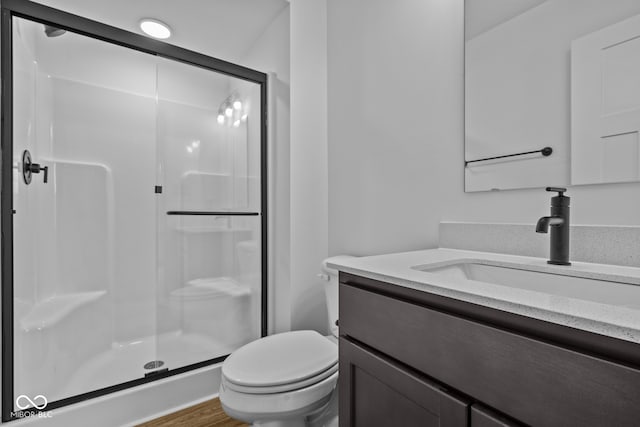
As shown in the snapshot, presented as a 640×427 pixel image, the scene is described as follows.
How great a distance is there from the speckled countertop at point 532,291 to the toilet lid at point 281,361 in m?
0.49

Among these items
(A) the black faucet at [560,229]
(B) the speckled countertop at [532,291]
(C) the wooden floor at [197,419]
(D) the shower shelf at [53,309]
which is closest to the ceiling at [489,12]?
(A) the black faucet at [560,229]

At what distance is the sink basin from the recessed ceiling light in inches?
82.3

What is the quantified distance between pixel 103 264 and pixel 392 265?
6.82 feet

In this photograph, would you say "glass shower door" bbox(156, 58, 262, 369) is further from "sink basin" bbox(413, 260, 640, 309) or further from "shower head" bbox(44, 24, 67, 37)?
"sink basin" bbox(413, 260, 640, 309)

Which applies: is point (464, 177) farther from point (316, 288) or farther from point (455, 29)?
point (316, 288)

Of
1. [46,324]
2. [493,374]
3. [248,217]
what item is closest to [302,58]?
[248,217]

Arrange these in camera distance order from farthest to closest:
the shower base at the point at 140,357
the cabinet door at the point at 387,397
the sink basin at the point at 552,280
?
the shower base at the point at 140,357 < the sink basin at the point at 552,280 < the cabinet door at the point at 387,397

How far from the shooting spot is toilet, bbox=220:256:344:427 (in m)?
1.03

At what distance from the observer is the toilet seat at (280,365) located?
104cm

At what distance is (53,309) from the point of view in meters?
1.77

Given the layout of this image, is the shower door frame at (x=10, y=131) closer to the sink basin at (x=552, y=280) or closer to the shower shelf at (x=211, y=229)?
the shower shelf at (x=211, y=229)

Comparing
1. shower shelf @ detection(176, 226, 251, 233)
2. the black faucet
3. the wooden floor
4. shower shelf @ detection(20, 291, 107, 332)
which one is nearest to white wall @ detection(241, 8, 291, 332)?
shower shelf @ detection(176, 226, 251, 233)

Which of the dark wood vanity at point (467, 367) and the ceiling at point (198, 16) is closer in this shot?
the dark wood vanity at point (467, 367)

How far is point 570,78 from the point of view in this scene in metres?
0.92
